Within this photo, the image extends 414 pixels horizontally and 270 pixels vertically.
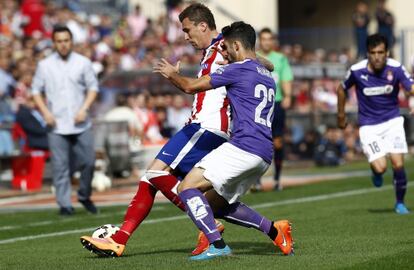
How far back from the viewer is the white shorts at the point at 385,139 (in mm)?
13281

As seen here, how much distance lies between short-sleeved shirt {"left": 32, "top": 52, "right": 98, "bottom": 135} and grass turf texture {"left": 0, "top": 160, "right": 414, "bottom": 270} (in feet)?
3.83

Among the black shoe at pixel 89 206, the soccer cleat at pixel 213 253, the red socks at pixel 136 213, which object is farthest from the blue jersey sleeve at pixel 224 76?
the black shoe at pixel 89 206

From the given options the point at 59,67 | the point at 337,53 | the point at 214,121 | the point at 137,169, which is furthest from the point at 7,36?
the point at 214,121

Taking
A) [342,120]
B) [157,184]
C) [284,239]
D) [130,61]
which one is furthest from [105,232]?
[130,61]

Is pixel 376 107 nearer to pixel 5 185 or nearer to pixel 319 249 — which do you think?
pixel 319 249

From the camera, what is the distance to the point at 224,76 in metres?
9.11

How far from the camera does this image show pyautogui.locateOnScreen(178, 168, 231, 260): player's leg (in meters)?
9.09

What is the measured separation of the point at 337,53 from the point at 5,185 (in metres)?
15.6

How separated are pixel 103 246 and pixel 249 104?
1.68 metres

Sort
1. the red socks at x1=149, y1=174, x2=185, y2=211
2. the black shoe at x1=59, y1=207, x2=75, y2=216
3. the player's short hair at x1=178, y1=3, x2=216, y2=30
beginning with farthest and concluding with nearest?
the black shoe at x1=59, y1=207, x2=75, y2=216 < the player's short hair at x1=178, y1=3, x2=216, y2=30 < the red socks at x1=149, y1=174, x2=185, y2=211

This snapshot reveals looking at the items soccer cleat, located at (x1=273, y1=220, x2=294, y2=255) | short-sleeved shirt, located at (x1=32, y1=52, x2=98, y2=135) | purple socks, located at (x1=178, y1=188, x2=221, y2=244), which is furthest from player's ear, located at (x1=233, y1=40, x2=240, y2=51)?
short-sleeved shirt, located at (x1=32, y1=52, x2=98, y2=135)

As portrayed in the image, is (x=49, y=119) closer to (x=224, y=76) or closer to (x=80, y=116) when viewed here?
(x=80, y=116)

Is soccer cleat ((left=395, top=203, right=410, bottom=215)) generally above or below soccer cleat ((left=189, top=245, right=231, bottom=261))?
below

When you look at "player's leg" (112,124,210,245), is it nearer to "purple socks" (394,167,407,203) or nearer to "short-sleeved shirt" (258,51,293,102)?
"purple socks" (394,167,407,203)
